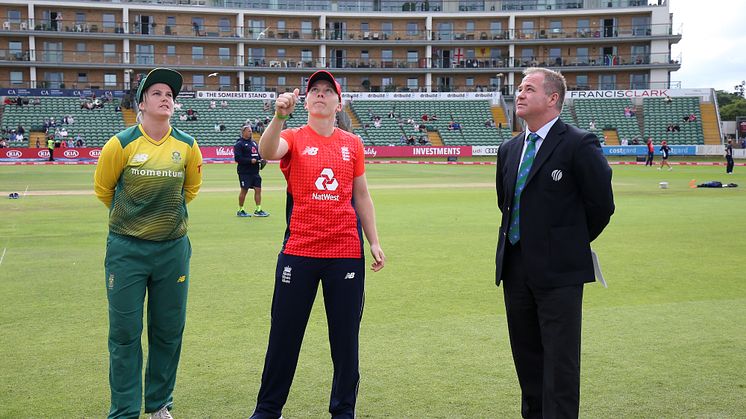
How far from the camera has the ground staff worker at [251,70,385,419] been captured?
492cm

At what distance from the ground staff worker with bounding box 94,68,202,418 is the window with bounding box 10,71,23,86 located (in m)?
74.9

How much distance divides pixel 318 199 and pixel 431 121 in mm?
66351

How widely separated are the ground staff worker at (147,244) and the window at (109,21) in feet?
246

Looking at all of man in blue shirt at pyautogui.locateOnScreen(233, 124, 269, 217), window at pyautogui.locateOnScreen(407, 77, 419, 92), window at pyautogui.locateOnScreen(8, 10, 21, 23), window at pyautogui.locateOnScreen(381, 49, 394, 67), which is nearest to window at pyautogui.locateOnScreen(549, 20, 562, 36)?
window at pyautogui.locateOnScreen(407, 77, 419, 92)

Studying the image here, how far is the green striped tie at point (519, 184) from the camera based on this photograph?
15.5 feet

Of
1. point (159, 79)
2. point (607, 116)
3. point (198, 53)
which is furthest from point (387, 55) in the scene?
point (159, 79)

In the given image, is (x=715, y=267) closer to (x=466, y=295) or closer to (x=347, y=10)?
(x=466, y=295)

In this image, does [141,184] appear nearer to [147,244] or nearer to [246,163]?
[147,244]

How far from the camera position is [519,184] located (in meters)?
4.76

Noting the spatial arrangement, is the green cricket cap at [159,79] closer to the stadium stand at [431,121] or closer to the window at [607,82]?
the stadium stand at [431,121]

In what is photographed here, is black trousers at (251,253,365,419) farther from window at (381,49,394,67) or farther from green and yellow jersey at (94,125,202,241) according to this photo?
window at (381,49,394,67)

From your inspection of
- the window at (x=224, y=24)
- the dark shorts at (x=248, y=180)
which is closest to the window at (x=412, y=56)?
the window at (x=224, y=24)

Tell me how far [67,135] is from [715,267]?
185ft

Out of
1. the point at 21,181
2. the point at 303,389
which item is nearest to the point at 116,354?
the point at 303,389
